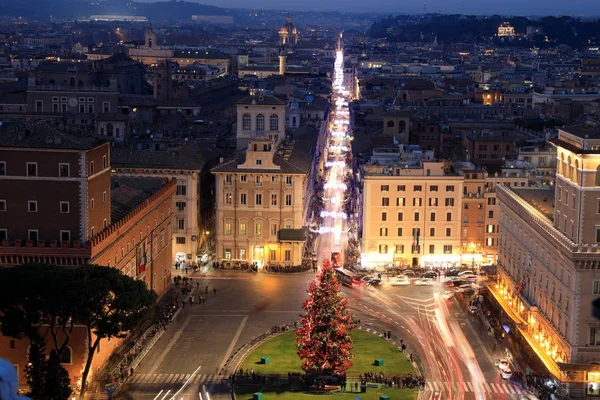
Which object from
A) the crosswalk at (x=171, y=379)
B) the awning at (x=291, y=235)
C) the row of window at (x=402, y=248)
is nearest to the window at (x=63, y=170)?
the crosswalk at (x=171, y=379)

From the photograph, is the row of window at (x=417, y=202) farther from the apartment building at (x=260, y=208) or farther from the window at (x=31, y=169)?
the window at (x=31, y=169)

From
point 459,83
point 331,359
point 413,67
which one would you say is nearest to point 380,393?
point 331,359

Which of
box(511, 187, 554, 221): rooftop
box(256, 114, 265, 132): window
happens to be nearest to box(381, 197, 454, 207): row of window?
box(511, 187, 554, 221): rooftop

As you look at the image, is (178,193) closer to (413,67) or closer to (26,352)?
(26,352)

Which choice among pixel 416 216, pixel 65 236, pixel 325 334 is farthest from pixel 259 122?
pixel 325 334

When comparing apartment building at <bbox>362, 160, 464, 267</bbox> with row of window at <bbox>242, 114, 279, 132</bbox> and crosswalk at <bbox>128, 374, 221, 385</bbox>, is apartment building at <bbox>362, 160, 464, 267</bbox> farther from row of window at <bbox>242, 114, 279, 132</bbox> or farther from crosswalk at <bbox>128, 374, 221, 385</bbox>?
crosswalk at <bbox>128, 374, 221, 385</bbox>

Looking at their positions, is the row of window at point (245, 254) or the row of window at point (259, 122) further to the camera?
the row of window at point (259, 122)
